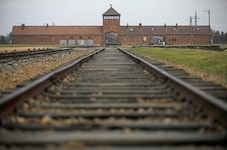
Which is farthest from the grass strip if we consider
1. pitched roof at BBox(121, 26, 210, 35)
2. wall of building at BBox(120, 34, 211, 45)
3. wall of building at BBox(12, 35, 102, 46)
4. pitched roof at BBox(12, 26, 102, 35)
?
pitched roof at BBox(121, 26, 210, 35)

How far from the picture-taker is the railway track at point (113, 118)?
304 cm

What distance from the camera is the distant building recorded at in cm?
9600

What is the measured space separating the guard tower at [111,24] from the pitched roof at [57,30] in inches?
→ 95.2

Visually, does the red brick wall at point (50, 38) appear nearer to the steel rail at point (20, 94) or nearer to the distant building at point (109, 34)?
the distant building at point (109, 34)

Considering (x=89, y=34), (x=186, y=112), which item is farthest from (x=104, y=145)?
(x=89, y=34)

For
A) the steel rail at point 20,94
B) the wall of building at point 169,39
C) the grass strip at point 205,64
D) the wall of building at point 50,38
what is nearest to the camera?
the steel rail at point 20,94

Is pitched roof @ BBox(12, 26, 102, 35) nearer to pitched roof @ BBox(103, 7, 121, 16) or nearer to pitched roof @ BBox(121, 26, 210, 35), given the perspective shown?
pitched roof @ BBox(103, 7, 121, 16)

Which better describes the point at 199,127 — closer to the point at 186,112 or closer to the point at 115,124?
the point at 186,112

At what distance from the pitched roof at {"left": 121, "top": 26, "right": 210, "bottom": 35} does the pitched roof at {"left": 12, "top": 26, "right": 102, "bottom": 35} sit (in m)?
9.42

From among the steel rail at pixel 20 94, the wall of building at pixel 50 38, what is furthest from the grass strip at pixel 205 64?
the wall of building at pixel 50 38

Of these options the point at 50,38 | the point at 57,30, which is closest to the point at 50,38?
the point at 50,38

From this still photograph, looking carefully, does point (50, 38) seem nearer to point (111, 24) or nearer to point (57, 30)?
point (57, 30)

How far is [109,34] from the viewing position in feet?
319

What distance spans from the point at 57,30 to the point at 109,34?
16.3 m
